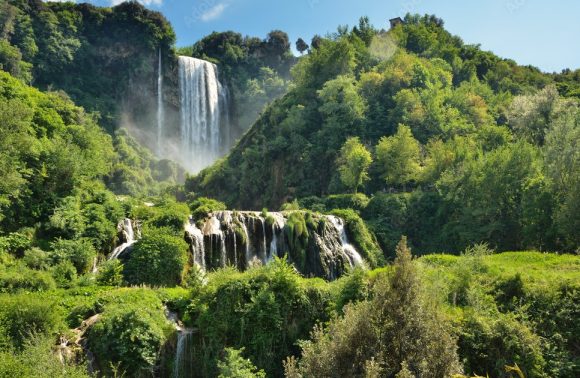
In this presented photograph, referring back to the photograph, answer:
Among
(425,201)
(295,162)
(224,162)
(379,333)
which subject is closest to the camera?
(379,333)

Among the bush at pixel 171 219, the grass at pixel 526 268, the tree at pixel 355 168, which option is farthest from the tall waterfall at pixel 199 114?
the grass at pixel 526 268

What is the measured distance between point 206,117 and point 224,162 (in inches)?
841

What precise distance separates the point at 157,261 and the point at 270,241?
8274 mm

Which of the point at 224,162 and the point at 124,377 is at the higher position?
the point at 224,162

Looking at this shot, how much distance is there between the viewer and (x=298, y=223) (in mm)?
29859

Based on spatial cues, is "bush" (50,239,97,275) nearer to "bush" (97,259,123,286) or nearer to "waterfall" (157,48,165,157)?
"bush" (97,259,123,286)

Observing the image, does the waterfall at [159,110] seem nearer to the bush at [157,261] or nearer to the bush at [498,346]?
the bush at [157,261]

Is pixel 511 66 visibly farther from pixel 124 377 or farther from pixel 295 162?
pixel 124 377

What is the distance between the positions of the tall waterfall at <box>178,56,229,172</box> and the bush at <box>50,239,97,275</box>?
51720 mm

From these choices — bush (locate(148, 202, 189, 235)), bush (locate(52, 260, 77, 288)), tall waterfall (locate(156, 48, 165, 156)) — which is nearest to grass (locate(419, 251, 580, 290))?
Answer: bush (locate(148, 202, 189, 235))

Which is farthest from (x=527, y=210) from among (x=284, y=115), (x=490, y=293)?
(x=284, y=115)

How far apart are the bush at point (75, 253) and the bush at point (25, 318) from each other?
6218 mm

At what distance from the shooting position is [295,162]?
50.2 meters

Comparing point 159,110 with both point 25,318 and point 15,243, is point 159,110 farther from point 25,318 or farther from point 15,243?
point 25,318
